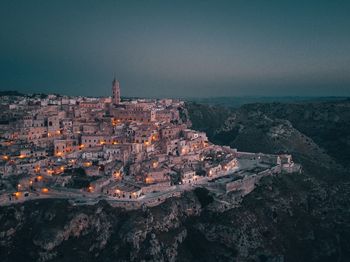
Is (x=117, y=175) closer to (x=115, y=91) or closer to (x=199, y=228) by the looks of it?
(x=199, y=228)

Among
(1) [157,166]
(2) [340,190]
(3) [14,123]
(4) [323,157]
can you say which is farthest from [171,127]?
(4) [323,157]

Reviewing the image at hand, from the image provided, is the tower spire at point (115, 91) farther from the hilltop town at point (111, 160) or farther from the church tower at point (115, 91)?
the hilltop town at point (111, 160)

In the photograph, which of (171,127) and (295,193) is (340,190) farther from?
(171,127)

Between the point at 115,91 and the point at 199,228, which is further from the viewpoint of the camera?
the point at 115,91

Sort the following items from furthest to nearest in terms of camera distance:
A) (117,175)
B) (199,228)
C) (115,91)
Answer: (115,91) → (117,175) → (199,228)

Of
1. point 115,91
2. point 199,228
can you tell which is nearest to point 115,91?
point 115,91

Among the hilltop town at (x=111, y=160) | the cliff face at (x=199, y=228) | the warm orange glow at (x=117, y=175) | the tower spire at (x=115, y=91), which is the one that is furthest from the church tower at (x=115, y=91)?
the cliff face at (x=199, y=228)
